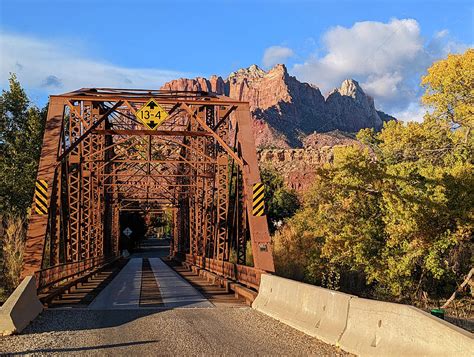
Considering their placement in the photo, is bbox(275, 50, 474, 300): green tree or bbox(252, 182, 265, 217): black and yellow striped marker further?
bbox(275, 50, 474, 300): green tree

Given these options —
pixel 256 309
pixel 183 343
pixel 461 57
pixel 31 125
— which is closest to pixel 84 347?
pixel 183 343

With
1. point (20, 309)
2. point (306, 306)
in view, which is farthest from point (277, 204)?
point (20, 309)

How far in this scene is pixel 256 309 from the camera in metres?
13.8

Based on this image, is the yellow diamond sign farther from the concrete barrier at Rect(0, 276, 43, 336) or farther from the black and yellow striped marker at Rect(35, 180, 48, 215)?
the concrete barrier at Rect(0, 276, 43, 336)

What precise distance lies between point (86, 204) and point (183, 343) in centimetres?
2770

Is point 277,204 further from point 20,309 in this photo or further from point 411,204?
point 20,309

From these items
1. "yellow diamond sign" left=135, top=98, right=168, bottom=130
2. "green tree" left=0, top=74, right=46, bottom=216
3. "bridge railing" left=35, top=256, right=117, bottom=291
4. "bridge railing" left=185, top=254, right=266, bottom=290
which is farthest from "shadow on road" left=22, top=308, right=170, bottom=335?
"green tree" left=0, top=74, right=46, bottom=216

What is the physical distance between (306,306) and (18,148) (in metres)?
30.1

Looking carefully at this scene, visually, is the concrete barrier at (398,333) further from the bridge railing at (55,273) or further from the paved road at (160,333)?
the bridge railing at (55,273)

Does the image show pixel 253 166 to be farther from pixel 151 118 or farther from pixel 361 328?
pixel 361 328

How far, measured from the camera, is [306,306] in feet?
36.2

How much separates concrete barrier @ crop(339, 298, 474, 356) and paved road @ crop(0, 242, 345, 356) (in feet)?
1.62

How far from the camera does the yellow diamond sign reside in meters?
18.3

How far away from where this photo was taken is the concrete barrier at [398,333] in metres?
6.33
